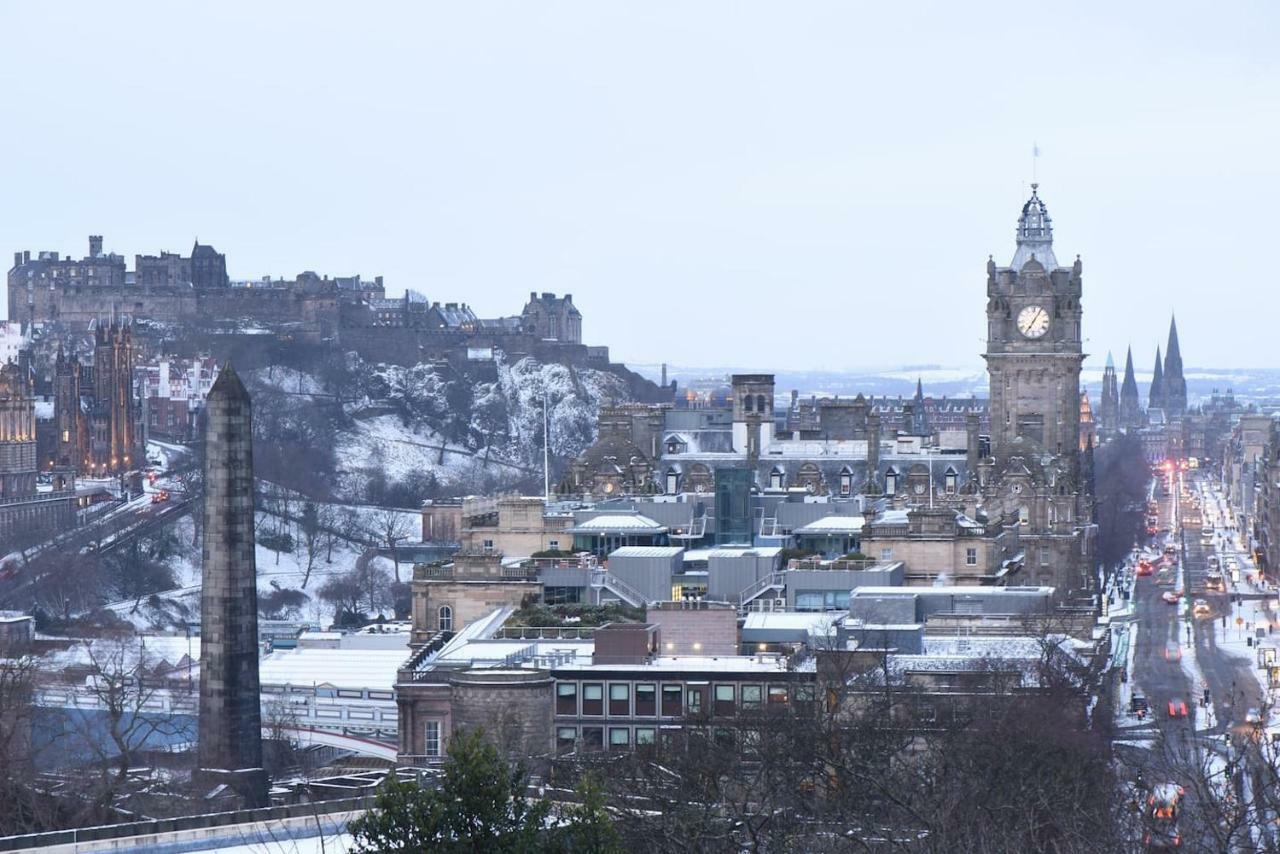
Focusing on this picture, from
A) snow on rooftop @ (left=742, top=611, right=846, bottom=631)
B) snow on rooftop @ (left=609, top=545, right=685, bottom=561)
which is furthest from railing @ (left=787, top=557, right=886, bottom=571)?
snow on rooftop @ (left=742, top=611, right=846, bottom=631)

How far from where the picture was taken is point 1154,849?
5250 centimetres

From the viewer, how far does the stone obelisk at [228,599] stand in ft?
228

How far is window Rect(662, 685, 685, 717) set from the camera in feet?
241

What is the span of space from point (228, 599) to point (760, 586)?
2298 cm

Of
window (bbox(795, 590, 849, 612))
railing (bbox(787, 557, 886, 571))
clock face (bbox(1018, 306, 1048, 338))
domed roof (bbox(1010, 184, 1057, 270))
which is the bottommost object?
window (bbox(795, 590, 849, 612))

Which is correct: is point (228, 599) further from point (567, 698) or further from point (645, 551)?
point (645, 551)

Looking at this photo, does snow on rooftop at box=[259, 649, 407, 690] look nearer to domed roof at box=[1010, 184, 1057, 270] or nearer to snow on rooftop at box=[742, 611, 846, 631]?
snow on rooftop at box=[742, 611, 846, 631]

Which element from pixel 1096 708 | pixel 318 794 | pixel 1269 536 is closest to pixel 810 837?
pixel 318 794

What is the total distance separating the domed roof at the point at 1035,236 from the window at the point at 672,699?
178 feet

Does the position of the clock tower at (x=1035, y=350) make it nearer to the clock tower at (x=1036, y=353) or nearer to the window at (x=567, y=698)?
the clock tower at (x=1036, y=353)

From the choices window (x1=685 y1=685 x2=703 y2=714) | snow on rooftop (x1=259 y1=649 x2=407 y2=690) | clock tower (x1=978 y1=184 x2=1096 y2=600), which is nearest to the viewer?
window (x1=685 y1=685 x2=703 y2=714)

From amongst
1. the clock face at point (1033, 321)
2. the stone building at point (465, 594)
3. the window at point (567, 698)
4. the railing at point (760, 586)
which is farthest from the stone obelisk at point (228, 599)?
the clock face at point (1033, 321)

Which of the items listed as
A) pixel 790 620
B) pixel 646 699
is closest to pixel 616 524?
pixel 790 620

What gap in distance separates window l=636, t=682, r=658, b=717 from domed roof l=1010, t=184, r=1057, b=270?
178ft
